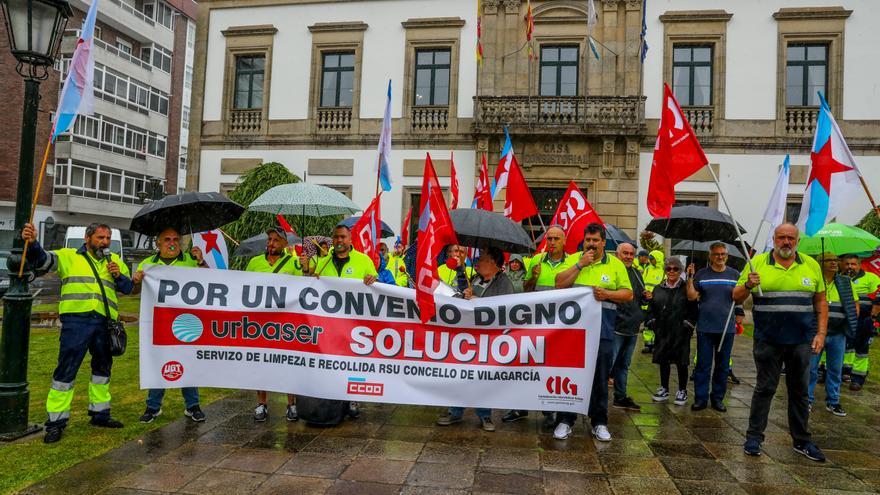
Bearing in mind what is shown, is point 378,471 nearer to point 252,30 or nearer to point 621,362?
point 621,362

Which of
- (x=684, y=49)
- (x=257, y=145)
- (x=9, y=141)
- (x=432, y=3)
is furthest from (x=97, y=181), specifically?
(x=684, y=49)

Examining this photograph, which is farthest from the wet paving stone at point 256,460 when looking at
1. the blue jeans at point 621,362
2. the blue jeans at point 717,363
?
the blue jeans at point 717,363

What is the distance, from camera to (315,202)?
7230mm

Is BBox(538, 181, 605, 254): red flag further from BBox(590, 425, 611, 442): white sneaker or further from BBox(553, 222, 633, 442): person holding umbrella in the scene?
BBox(590, 425, 611, 442): white sneaker

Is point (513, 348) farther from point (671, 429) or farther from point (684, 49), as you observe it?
point (684, 49)

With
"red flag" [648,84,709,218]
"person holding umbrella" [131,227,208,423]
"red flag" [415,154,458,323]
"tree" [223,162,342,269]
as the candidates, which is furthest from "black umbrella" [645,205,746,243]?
"tree" [223,162,342,269]

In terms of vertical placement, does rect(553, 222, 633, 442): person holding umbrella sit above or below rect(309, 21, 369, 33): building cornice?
below

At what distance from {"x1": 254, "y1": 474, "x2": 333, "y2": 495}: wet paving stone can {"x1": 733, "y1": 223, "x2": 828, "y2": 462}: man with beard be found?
142 inches

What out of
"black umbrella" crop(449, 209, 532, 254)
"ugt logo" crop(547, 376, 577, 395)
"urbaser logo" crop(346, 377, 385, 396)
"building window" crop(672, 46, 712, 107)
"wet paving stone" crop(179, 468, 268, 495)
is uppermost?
"building window" crop(672, 46, 712, 107)

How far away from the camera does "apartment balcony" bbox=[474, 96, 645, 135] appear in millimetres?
18281

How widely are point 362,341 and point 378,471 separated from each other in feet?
4.36

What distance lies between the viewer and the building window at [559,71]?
63.8ft

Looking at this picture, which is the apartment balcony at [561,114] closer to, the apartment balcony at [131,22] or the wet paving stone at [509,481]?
the wet paving stone at [509,481]

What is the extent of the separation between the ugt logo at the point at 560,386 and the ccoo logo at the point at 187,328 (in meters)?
3.24
